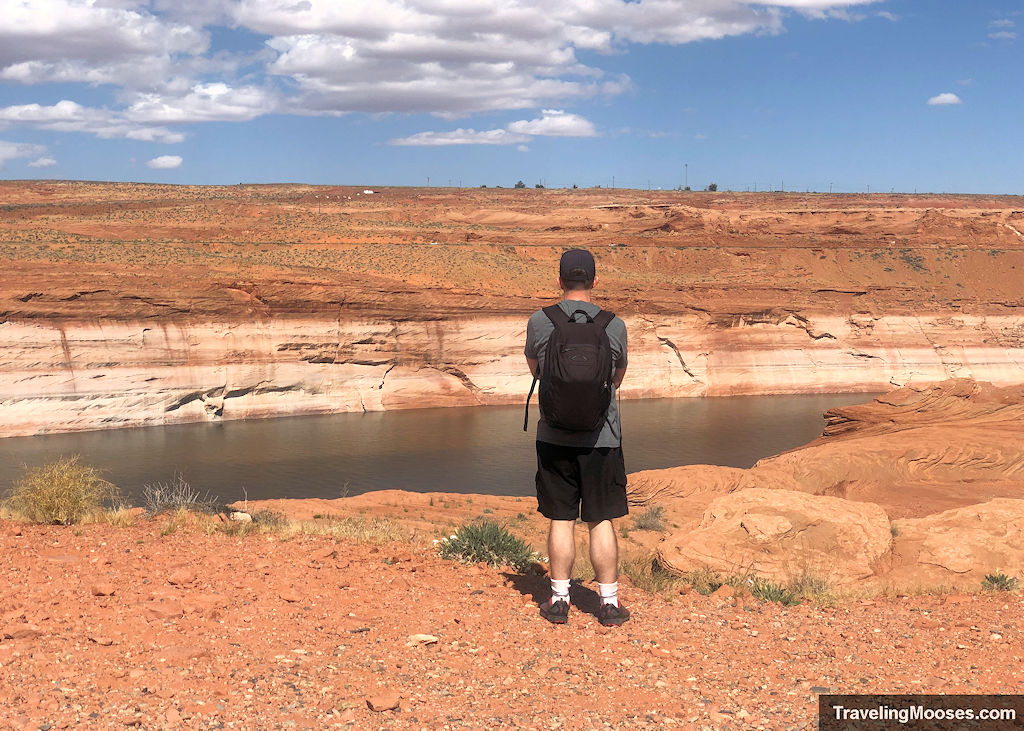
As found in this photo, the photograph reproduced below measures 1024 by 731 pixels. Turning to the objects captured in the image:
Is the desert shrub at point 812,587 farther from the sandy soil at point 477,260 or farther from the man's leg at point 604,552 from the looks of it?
the sandy soil at point 477,260

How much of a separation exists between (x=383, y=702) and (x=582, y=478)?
5.23ft

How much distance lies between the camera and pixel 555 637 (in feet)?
14.4

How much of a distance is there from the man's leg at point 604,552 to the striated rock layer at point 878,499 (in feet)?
7.86

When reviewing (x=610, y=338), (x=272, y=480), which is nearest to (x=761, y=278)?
(x=272, y=480)

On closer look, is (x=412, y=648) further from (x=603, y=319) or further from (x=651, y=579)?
(x=651, y=579)

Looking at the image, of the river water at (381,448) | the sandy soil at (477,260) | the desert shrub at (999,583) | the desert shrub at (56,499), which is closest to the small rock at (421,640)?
the desert shrub at (56,499)

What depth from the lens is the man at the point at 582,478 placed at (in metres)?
4.54

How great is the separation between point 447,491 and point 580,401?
570 inches

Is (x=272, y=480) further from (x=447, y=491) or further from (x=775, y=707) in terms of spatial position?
(x=775, y=707)

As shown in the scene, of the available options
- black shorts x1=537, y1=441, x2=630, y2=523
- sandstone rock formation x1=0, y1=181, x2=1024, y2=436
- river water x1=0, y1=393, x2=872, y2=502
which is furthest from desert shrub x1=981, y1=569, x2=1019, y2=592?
sandstone rock formation x1=0, y1=181, x2=1024, y2=436

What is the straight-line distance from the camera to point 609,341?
442 centimetres

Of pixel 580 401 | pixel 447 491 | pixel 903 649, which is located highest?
pixel 580 401

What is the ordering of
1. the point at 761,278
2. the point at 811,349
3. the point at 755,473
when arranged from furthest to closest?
1. the point at 761,278
2. the point at 811,349
3. the point at 755,473

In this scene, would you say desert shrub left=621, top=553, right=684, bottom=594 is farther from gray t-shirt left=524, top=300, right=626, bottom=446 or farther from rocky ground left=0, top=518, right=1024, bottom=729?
gray t-shirt left=524, top=300, right=626, bottom=446
